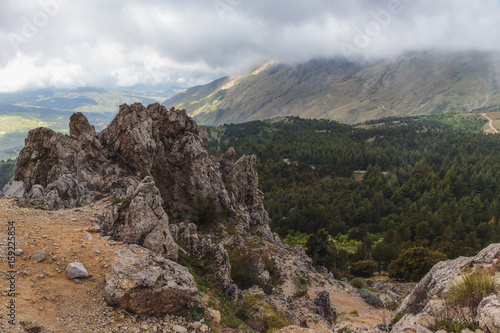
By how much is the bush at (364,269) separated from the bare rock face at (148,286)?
43.8 m

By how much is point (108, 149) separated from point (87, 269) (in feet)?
92.7

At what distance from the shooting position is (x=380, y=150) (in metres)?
156

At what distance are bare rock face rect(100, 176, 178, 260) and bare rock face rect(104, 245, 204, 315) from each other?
12.5 feet

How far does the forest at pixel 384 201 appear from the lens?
174ft

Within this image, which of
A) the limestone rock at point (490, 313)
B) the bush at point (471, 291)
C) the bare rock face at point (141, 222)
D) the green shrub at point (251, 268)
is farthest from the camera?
the green shrub at point (251, 268)

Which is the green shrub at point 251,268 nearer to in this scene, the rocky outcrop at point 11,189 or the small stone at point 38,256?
the small stone at point 38,256

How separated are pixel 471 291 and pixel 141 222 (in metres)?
19.9

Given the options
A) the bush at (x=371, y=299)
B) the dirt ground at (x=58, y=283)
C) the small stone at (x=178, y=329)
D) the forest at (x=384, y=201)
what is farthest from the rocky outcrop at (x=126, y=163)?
the forest at (x=384, y=201)

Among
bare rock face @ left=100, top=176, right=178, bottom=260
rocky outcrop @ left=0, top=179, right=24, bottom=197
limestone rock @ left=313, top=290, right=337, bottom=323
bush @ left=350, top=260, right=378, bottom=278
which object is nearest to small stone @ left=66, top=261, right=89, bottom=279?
bare rock face @ left=100, top=176, right=178, bottom=260

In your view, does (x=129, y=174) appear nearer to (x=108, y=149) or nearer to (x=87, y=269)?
(x=108, y=149)

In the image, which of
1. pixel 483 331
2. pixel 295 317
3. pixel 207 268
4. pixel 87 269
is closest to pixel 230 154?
pixel 207 268

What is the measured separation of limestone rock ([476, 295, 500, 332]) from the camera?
30.5 ft

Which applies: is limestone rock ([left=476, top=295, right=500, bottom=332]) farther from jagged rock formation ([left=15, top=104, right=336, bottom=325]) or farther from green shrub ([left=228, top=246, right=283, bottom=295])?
green shrub ([left=228, top=246, right=283, bottom=295])

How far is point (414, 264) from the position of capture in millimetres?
42844
